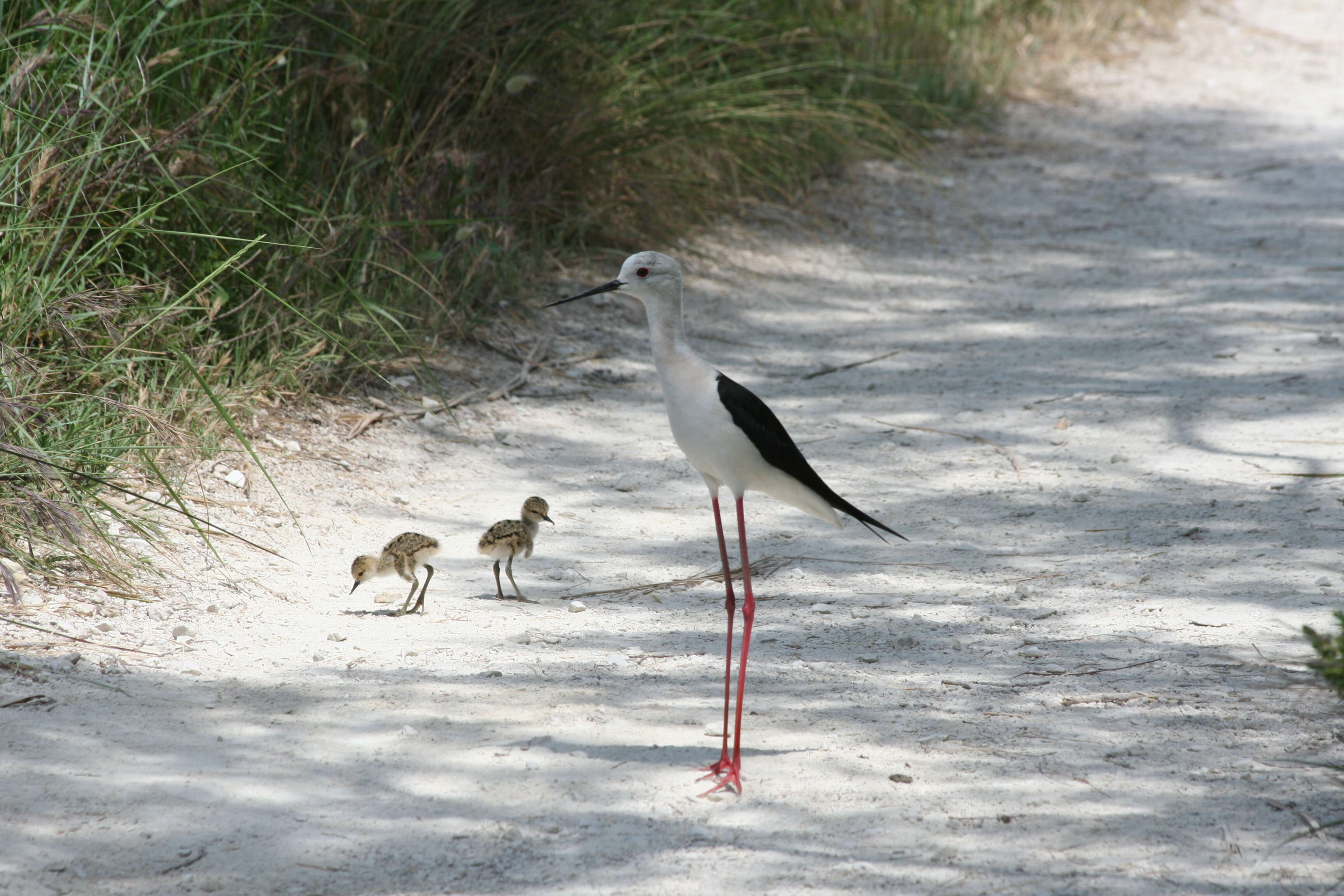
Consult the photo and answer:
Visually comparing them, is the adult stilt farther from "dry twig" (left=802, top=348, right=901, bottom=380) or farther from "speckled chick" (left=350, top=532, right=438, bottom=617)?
"dry twig" (left=802, top=348, right=901, bottom=380)

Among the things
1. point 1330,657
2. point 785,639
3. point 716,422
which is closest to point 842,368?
point 785,639

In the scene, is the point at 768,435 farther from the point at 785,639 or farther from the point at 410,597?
the point at 410,597

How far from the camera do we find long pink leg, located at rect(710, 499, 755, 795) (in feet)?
9.42

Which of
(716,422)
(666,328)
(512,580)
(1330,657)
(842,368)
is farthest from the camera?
(842,368)

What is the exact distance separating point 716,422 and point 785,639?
0.91 m

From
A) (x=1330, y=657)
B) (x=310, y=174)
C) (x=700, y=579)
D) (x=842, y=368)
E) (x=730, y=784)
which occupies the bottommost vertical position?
(x=730, y=784)

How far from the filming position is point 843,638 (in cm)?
379

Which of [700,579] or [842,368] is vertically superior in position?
[842,368]

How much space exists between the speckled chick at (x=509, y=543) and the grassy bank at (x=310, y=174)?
90cm

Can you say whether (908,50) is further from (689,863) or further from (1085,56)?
(689,863)

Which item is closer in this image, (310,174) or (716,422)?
(716,422)

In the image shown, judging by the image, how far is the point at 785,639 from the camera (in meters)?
3.83

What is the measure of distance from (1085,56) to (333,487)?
33.0 ft

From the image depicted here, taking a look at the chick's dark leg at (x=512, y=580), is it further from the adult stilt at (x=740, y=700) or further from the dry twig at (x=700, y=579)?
the adult stilt at (x=740, y=700)
